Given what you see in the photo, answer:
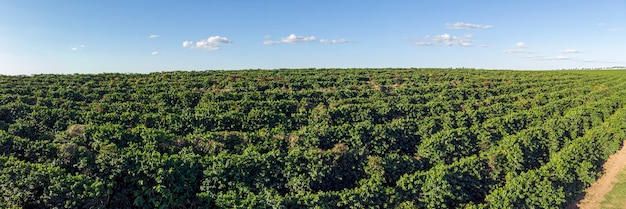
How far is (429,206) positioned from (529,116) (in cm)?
1658

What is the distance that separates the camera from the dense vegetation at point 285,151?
14.7 meters

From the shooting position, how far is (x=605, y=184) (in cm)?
2033

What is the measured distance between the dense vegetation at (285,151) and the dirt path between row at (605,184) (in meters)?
0.52

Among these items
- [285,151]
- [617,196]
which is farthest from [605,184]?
[285,151]

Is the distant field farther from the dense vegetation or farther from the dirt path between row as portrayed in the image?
the dense vegetation

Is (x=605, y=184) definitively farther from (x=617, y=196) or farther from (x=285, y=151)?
(x=285, y=151)

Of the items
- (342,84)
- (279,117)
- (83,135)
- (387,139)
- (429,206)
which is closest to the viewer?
(429,206)

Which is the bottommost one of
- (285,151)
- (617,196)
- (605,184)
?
(617,196)

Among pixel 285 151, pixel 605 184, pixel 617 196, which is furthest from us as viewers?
pixel 605 184

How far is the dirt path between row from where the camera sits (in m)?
18.4

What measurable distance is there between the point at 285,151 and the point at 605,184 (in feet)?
57.4

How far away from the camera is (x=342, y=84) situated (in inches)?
1594

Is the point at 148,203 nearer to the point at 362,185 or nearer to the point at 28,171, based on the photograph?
the point at 28,171

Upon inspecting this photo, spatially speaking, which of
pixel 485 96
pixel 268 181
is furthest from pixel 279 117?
pixel 485 96
